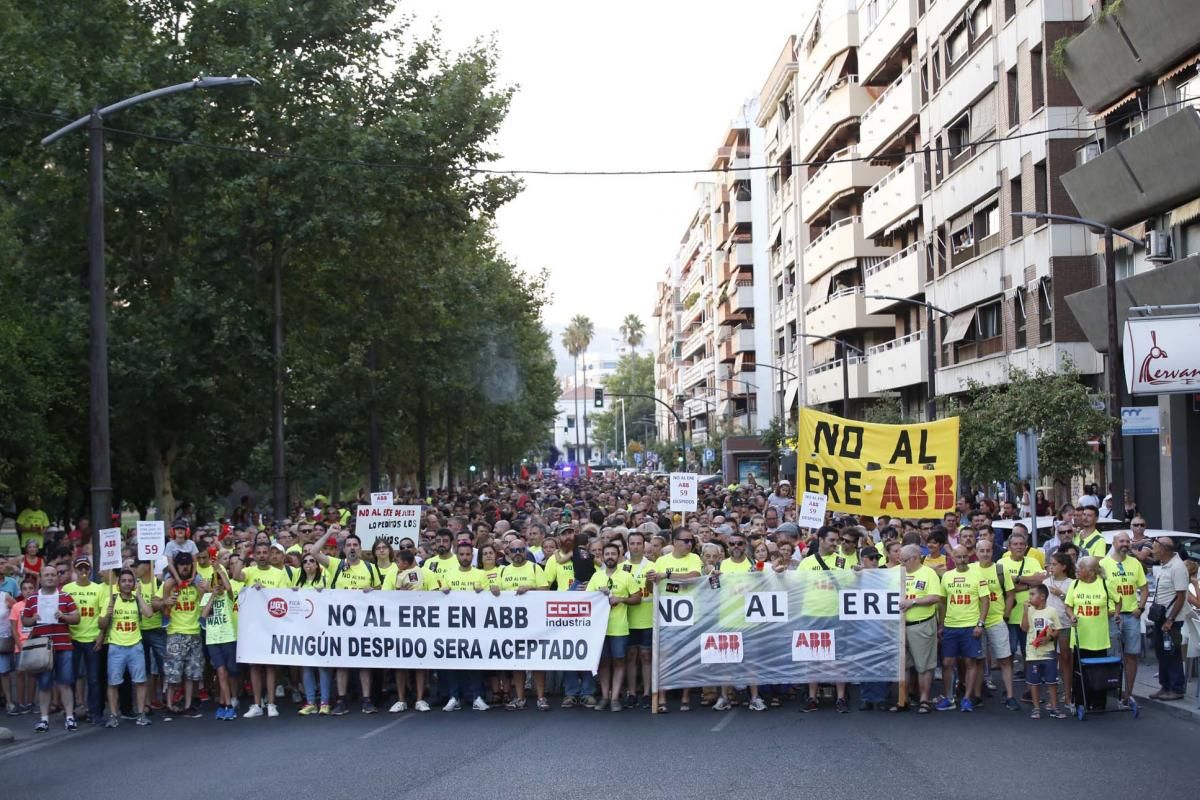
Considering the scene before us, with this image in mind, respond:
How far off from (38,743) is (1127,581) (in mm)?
10357

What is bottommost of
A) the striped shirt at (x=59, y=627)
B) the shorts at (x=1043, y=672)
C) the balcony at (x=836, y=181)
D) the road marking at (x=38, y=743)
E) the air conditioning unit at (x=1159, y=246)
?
the road marking at (x=38, y=743)

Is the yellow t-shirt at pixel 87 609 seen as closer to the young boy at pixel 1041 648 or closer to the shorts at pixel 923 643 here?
the shorts at pixel 923 643

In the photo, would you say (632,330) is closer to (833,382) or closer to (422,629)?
(833,382)

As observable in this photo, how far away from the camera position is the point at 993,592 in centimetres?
1507

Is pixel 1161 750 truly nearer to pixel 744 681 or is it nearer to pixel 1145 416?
pixel 744 681

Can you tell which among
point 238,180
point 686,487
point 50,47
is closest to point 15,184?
point 50,47

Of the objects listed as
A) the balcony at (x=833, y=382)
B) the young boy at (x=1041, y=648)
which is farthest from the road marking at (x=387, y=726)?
the balcony at (x=833, y=382)

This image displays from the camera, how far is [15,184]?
3194 cm

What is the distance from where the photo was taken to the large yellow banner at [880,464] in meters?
21.2

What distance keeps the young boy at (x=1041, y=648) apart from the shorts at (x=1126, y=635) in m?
0.68

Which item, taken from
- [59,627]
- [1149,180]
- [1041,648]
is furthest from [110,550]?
[1149,180]

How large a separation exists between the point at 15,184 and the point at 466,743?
2270cm

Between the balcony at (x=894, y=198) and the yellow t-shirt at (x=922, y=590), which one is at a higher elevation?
the balcony at (x=894, y=198)

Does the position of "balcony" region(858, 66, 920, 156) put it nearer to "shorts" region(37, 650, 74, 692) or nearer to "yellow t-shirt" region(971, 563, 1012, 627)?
"yellow t-shirt" region(971, 563, 1012, 627)
